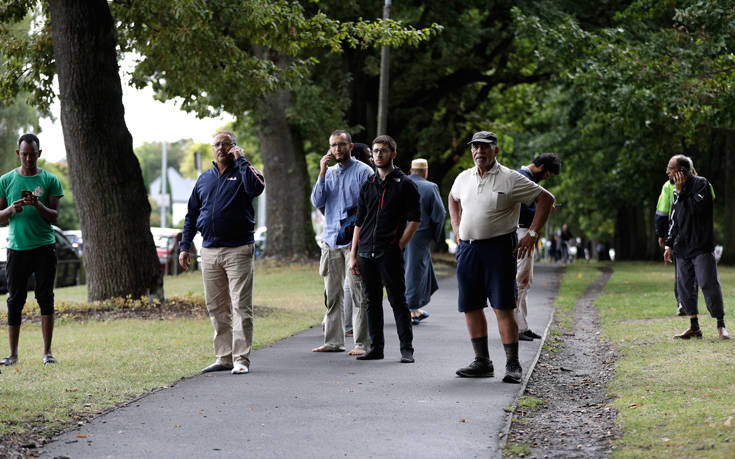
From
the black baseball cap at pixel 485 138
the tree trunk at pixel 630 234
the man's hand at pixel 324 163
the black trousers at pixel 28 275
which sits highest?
the black baseball cap at pixel 485 138

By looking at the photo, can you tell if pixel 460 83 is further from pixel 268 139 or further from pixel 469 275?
pixel 469 275

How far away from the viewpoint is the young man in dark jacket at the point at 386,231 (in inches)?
348

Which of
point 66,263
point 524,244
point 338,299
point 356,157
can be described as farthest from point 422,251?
point 66,263

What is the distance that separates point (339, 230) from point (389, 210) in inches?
37.1

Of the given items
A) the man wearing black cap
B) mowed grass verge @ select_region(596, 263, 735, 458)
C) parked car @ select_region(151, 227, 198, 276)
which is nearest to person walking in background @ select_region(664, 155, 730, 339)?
mowed grass verge @ select_region(596, 263, 735, 458)

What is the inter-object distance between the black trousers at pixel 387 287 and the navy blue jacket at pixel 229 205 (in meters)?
1.17

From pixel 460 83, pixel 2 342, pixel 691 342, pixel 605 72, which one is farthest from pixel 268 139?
pixel 691 342

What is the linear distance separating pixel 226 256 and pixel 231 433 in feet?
9.08

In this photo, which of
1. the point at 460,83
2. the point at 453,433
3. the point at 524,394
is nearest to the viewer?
the point at 453,433

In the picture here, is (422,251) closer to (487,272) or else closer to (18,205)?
(487,272)

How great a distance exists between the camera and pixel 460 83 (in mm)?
31562

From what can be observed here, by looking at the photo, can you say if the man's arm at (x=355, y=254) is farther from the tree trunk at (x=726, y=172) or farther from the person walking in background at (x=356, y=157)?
the tree trunk at (x=726, y=172)

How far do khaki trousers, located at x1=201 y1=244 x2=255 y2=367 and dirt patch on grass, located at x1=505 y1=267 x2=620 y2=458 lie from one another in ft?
8.12

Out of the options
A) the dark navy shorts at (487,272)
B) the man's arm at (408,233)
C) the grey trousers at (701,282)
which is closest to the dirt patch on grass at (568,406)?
the dark navy shorts at (487,272)
